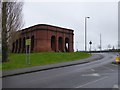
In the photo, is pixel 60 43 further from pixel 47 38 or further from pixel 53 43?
pixel 47 38

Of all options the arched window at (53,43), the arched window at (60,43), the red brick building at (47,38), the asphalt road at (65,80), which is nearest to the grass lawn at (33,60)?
the asphalt road at (65,80)

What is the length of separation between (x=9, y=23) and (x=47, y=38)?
2902 centimetres

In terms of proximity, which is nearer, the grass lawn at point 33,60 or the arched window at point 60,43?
the grass lawn at point 33,60

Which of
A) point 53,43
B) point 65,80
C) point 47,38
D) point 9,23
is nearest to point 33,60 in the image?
point 9,23

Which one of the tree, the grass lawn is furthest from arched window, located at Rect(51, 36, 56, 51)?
the tree

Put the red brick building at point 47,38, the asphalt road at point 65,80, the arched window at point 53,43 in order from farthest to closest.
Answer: the arched window at point 53,43, the red brick building at point 47,38, the asphalt road at point 65,80

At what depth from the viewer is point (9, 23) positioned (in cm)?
3684

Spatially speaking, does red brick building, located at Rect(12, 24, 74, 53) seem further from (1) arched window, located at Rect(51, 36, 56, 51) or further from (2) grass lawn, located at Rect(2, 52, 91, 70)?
(2) grass lawn, located at Rect(2, 52, 91, 70)

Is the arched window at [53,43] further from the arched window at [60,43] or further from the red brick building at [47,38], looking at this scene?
the arched window at [60,43]

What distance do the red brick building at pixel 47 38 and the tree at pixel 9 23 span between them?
86.1 feet

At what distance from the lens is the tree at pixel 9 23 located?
36.3 metres

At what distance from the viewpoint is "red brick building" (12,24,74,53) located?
2557 inches

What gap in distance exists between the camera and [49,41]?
217 ft

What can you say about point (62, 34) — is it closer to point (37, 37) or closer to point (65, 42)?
point (65, 42)
